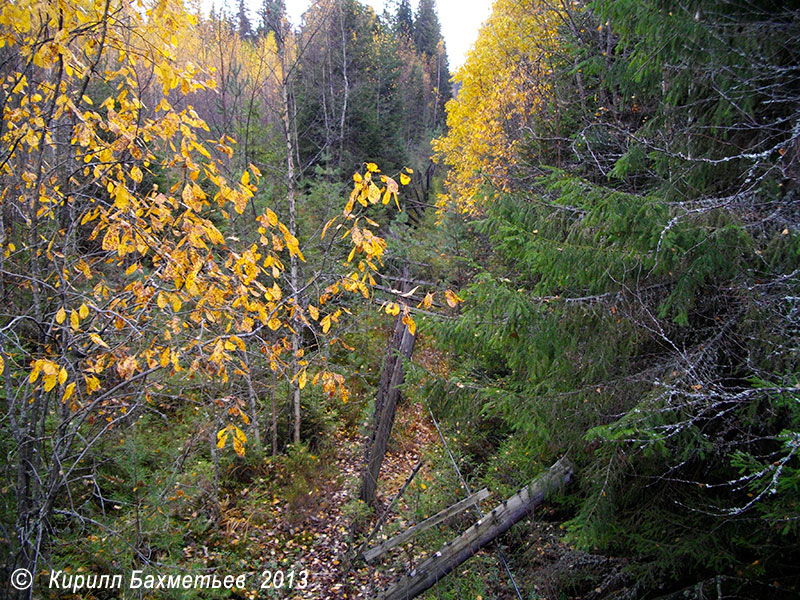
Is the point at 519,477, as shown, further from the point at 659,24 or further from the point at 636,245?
the point at 659,24

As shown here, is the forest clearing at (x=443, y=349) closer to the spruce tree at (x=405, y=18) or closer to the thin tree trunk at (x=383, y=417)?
the thin tree trunk at (x=383, y=417)

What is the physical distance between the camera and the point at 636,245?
3.24m

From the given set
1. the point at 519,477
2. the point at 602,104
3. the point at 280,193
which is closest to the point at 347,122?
the point at 280,193

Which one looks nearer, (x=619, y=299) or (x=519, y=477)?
(x=619, y=299)

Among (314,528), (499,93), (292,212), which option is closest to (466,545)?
(314,528)

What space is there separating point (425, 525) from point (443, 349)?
8.76 ft

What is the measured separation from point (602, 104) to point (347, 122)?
1048cm

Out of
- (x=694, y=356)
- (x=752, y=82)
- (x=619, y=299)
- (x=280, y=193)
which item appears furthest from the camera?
(x=280, y=193)

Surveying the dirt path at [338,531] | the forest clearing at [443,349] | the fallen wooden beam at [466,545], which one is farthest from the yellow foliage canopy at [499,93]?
the dirt path at [338,531]

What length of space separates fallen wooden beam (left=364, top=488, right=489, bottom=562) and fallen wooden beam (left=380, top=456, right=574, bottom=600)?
0.63m

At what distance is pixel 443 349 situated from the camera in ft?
15.4

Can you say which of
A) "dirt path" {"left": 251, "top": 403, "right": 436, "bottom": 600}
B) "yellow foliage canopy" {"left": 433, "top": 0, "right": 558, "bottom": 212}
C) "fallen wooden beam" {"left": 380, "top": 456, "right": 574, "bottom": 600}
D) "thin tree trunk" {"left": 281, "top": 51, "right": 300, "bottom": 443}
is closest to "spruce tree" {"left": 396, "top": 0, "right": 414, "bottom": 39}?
"yellow foliage canopy" {"left": 433, "top": 0, "right": 558, "bottom": 212}

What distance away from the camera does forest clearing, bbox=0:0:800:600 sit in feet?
8.93

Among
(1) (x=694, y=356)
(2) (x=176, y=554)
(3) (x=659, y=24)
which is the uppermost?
(3) (x=659, y=24)
